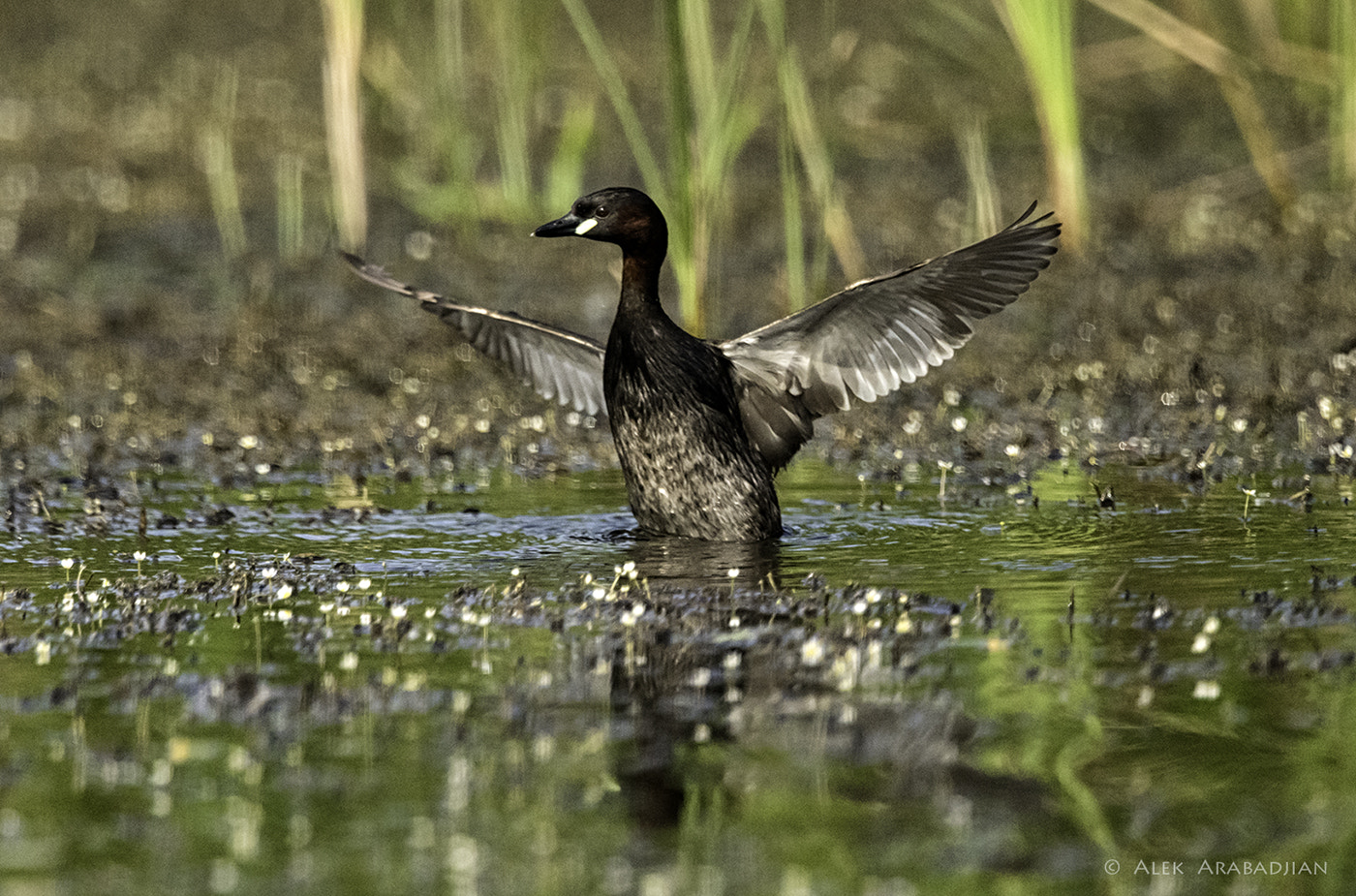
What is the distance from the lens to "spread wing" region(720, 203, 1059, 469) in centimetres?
774

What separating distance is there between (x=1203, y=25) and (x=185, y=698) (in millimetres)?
13476

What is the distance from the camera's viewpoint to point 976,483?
9.11m

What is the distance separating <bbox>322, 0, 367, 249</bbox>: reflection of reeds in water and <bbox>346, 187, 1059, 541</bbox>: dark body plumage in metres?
5.42

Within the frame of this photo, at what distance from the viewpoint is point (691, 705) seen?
214 inches

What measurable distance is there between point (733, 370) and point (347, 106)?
625 centimetres

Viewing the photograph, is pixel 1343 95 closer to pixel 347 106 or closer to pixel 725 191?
pixel 725 191

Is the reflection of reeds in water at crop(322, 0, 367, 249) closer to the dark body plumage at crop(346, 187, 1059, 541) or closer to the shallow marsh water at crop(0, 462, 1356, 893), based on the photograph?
the dark body plumage at crop(346, 187, 1059, 541)

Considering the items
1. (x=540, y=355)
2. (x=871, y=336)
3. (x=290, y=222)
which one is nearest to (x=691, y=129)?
(x=540, y=355)

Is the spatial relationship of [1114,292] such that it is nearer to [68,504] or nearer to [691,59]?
[691,59]

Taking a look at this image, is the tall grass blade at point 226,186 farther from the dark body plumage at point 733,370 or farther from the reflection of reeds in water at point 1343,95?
the reflection of reeds in water at point 1343,95

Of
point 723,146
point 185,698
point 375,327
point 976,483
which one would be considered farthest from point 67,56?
point 185,698

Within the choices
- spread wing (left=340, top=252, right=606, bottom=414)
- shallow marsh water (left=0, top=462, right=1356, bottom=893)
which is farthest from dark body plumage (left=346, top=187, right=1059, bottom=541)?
spread wing (left=340, top=252, right=606, bottom=414)

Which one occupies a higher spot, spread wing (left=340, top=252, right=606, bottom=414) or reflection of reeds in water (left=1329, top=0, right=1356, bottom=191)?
reflection of reeds in water (left=1329, top=0, right=1356, bottom=191)

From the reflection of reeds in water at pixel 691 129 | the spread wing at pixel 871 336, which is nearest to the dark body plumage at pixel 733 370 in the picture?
the spread wing at pixel 871 336
